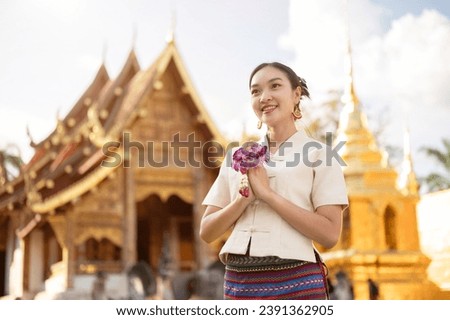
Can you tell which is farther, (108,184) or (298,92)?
(108,184)

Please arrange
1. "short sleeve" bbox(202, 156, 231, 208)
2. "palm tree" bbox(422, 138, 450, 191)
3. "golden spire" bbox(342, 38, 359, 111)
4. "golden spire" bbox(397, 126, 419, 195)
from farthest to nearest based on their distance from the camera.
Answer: "golden spire" bbox(342, 38, 359, 111) → "golden spire" bbox(397, 126, 419, 195) → "palm tree" bbox(422, 138, 450, 191) → "short sleeve" bbox(202, 156, 231, 208)

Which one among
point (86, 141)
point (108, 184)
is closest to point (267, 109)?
point (108, 184)

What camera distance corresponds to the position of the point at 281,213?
0.98 m

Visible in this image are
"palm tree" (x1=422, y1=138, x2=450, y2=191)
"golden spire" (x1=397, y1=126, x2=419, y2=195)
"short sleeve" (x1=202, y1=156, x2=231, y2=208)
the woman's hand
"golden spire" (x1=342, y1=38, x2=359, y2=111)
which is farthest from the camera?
"golden spire" (x1=342, y1=38, x2=359, y2=111)

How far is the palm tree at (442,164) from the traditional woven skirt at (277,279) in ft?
12.8

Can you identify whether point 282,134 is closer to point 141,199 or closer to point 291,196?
point 291,196

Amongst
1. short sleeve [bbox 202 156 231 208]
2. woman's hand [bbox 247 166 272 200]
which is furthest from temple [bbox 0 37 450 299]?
woman's hand [bbox 247 166 272 200]

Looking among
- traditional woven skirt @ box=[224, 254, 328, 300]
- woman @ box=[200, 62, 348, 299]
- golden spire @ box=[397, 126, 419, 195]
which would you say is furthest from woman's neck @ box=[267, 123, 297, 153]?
golden spire @ box=[397, 126, 419, 195]

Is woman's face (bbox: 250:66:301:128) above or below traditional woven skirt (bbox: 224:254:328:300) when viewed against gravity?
above

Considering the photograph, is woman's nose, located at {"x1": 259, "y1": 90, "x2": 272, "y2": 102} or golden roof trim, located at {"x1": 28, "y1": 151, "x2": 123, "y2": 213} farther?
golden roof trim, located at {"x1": 28, "y1": 151, "x2": 123, "y2": 213}

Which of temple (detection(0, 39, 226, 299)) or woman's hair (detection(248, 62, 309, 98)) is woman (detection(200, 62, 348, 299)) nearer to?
woman's hair (detection(248, 62, 309, 98))

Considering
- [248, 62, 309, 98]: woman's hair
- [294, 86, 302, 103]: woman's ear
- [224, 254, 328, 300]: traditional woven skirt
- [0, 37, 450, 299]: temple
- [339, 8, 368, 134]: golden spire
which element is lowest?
[224, 254, 328, 300]: traditional woven skirt

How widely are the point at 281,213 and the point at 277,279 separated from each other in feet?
0.33

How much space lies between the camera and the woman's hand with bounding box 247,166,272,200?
38.4 inches
